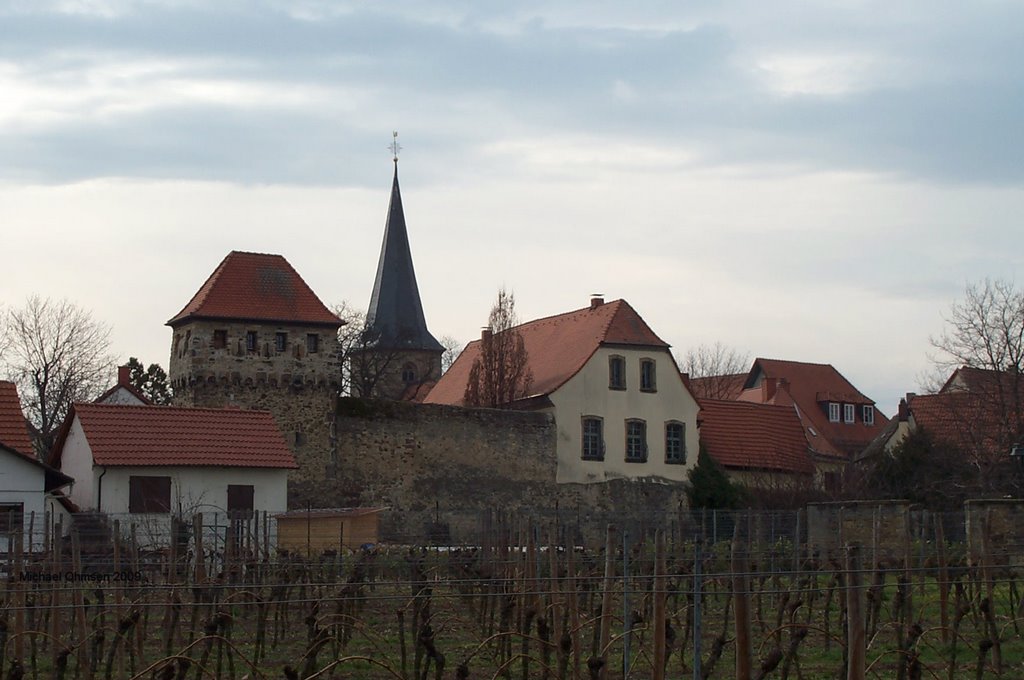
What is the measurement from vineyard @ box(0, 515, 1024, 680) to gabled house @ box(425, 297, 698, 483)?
19.5 m

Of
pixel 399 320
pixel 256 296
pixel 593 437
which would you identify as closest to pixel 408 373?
pixel 399 320

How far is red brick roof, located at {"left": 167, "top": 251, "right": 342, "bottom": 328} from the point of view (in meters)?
40.7

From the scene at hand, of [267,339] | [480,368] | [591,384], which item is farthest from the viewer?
[480,368]

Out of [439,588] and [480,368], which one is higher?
[480,368]

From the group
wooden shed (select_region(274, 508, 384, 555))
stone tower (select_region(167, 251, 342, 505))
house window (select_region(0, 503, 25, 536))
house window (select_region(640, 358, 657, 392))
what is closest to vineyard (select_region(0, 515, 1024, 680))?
house window (select_region(0, 503, 25, 536))

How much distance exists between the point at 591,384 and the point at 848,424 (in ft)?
66.4

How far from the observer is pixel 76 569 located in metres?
17.4

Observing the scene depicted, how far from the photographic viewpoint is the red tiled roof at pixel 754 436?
153 feet

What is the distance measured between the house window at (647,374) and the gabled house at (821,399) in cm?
1116

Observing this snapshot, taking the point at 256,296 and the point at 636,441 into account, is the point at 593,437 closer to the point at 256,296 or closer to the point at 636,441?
the point at 636,441

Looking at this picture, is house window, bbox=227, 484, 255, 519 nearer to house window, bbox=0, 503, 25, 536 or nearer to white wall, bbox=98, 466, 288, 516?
white wall, bbox=98, 466, 288, 516

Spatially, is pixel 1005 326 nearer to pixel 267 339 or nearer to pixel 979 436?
pixel 979 436

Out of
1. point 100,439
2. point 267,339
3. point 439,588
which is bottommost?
point 439,588


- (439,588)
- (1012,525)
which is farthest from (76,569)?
(1012,525)
